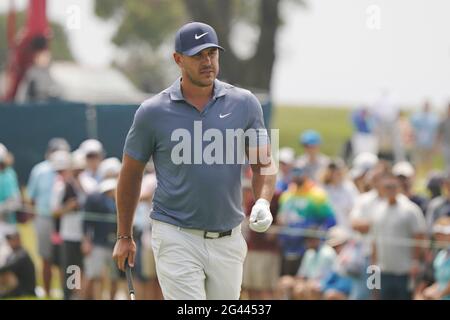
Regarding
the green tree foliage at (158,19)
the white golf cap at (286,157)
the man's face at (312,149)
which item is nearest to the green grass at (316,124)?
the green tree foliage at (158,19)

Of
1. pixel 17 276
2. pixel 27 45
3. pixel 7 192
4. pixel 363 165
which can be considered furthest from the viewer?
pixel 27 45

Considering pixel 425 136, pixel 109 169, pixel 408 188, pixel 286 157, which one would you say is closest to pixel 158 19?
pixel 425 136

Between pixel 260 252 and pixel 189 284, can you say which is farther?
pixel 260 252

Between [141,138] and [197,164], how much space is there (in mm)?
376

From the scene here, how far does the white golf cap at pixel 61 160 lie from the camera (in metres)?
16.9

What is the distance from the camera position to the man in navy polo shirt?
893cm

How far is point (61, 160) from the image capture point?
17000 millimetres

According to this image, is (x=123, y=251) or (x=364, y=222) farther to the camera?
(x=364, y=222)

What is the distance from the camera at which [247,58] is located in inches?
1206

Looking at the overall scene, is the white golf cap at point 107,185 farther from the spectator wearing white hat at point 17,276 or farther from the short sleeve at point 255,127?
the short sleeve at point 255,127

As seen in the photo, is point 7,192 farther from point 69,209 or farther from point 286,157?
point 286,157

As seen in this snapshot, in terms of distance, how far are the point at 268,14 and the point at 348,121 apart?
15133 millimetres

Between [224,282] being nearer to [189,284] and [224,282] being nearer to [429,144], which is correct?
[189,284]
